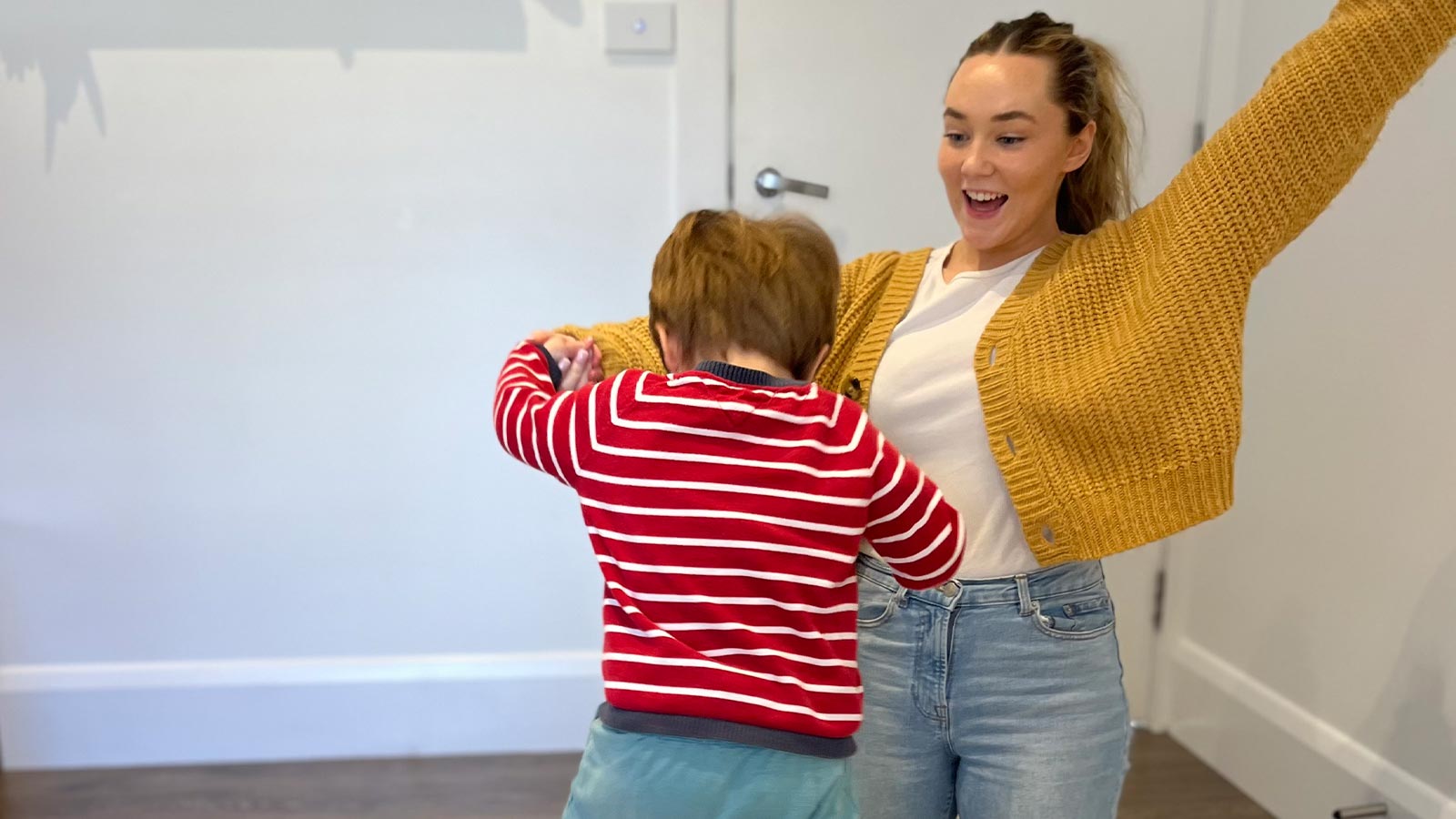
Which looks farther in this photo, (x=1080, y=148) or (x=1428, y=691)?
(x=1428, y=691)

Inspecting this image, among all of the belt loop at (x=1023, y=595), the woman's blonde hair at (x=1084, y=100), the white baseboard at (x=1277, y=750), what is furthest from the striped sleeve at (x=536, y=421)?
the white baseboard at (x=1277, y=750)

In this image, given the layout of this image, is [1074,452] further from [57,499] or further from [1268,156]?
[57,499]

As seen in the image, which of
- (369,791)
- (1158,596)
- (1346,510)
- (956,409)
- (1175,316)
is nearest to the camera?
(1175,316)

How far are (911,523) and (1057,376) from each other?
0.25 metres

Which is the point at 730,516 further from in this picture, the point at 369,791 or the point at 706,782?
the point at 369,791

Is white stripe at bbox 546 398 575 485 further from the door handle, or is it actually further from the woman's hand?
the door handle

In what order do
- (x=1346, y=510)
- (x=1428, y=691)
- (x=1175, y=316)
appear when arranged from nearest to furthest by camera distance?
(x=1175, y=316) → (x=1428, y=691) → (x=1346, y=510)

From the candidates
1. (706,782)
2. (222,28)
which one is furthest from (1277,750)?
(222,28)

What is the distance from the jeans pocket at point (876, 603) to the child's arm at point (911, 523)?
5.8 inches

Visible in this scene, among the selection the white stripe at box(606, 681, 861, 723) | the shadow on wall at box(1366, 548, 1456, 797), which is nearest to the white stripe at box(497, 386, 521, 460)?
the white stripe at box(606, 681, 861, 723)

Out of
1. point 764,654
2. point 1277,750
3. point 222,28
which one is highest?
point 222,28

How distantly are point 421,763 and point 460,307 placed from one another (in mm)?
922

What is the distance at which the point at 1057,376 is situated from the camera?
3.36 feet

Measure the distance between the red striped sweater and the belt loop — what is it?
0.76 ft
